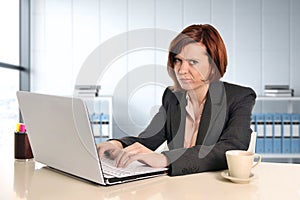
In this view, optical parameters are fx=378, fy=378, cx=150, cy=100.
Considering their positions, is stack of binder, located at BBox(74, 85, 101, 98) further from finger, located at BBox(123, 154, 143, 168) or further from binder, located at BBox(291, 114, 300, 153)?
binder, located at BBox(291, 114, 300, 153)

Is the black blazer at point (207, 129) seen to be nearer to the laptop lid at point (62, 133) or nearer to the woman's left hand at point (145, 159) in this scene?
the woman's left hand at point (145, 159)

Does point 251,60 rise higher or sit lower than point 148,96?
higher

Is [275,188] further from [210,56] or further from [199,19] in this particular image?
[199,19]

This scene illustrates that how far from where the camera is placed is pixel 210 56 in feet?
4.51

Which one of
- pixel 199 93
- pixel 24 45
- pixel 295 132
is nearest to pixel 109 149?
pixel 199 93

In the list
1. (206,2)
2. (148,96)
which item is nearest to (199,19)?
(206,2)

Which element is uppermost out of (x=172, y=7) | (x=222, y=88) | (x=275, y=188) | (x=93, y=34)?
(x=172, y=7)

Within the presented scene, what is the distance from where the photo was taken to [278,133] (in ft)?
10.5

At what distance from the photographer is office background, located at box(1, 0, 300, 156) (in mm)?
3506

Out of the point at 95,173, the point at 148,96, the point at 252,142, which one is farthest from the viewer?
the point at 148,96

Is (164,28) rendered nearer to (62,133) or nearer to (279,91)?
(279,91)

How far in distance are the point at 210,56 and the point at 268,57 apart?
7.66 feet

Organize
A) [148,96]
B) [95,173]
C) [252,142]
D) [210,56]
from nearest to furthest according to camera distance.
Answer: [95,173] → [252,142] → [210,56] → [148,96]

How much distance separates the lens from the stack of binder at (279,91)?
3.32m
